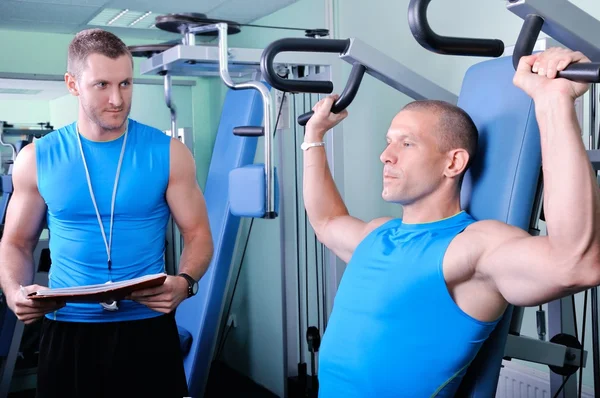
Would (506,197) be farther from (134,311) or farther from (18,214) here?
(18,214)

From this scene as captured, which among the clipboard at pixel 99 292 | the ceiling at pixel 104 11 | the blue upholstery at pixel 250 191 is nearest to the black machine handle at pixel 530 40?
the clipboard at pixel 99 292

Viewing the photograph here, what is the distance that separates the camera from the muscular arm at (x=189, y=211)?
190 cm

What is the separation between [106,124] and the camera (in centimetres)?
183

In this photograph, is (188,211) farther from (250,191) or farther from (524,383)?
(524,383)

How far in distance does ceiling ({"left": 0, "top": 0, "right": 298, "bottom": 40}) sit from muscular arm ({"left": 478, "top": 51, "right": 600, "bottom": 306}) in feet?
10.5

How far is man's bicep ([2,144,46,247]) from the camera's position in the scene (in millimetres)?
1878

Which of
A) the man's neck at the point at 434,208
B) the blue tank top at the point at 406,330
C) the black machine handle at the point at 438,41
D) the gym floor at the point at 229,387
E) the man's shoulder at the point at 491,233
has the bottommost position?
the gym floor at the point at 229,387

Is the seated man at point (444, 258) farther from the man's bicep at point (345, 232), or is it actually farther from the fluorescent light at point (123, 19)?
the fluorescent light at point (123, 19)

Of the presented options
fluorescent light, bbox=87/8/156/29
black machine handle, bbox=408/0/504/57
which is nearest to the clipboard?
black machine handle, bbox=408/0/504/57

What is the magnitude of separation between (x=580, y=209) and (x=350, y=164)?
103 inches

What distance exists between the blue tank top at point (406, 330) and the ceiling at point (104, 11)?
293 centimetres

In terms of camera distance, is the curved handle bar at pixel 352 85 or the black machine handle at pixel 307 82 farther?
the curved handle bar at pixel 352 85

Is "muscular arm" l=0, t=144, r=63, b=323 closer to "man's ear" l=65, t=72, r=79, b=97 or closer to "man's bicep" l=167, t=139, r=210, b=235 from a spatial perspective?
"man's ear" l=65, t=72, r=79, b=97

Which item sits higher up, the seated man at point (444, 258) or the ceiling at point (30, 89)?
the ceiling at point (30, 89)
